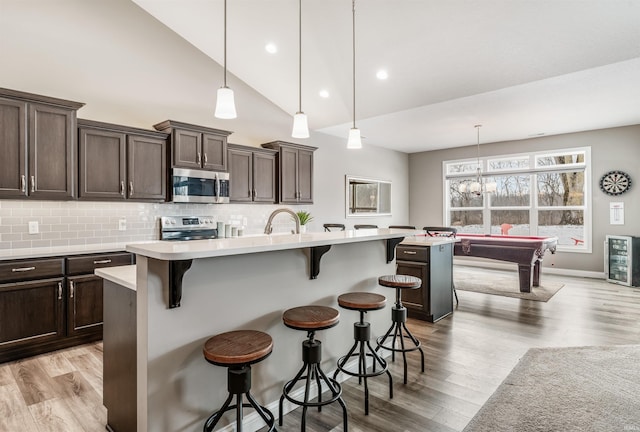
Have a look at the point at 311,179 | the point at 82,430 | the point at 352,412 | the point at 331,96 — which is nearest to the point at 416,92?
the point at 331,96

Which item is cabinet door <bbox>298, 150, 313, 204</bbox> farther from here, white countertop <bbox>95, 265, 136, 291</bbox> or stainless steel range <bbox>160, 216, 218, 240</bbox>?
white countertop <bbox>95, 265, 136, 291</bbox>

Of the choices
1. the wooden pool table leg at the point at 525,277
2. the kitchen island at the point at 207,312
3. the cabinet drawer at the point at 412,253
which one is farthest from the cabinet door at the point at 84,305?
the wooden pool table leg at the point at 525,277

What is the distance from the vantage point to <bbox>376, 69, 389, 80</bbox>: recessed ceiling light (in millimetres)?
4583

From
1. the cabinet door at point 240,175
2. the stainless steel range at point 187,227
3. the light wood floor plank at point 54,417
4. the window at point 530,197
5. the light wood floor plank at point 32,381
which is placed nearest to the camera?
the light wood floor plank at point 54,417

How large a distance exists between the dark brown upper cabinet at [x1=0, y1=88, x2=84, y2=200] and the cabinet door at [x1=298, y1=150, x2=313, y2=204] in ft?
10.4

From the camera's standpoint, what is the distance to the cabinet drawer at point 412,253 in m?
4.01

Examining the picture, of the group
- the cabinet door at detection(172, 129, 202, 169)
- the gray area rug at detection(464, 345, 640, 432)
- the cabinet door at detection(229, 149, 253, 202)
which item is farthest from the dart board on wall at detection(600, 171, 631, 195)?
the cabinet door at detection(172, 129, 202, 169)

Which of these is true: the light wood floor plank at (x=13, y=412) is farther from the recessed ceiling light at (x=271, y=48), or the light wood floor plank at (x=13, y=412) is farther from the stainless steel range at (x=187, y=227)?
the recessed ceiling light at (x=271, y=48)

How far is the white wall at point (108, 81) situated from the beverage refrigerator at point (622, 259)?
20.4 feet

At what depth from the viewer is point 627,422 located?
217 cm

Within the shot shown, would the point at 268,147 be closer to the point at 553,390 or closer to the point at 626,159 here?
the point at 553,390

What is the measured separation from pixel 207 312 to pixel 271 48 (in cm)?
384

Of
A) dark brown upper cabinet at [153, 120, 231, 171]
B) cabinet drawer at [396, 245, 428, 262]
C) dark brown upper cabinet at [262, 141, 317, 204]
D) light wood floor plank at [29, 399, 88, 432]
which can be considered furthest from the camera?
dark brown upper cabinet at [262, 141, 317, 204]

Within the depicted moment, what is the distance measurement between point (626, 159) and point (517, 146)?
185cm
